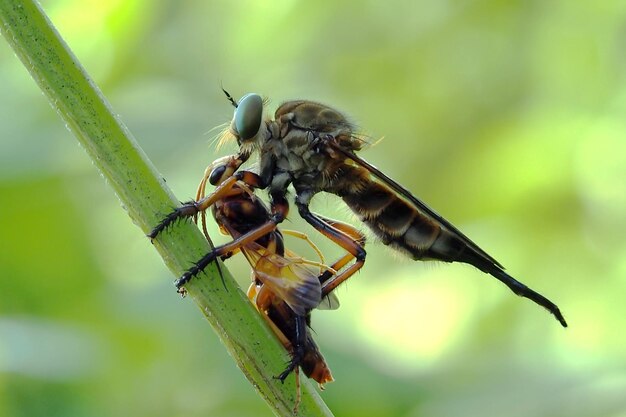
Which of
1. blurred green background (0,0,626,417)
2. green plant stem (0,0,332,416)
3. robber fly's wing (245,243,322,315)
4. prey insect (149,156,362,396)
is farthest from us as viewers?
blurred green background (0,0,626,417)

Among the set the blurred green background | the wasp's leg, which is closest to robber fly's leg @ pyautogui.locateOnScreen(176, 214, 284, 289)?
the wasp's leg

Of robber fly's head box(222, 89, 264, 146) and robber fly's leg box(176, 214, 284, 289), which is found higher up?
robber fly's head box(222, 89, 264, 146)

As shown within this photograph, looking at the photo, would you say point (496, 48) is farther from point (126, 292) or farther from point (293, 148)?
point (126, 292)

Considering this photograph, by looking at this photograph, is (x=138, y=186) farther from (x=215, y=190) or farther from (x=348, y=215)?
(x=348, y=215)

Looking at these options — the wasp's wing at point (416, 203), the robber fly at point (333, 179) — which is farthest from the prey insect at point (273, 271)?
the wasp's wing at point (416, 203)

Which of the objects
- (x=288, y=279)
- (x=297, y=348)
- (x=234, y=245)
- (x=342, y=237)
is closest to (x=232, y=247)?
(x=234, y=245)

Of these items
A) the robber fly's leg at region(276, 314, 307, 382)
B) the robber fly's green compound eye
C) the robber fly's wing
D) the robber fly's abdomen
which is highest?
the robber fly's green compound eye

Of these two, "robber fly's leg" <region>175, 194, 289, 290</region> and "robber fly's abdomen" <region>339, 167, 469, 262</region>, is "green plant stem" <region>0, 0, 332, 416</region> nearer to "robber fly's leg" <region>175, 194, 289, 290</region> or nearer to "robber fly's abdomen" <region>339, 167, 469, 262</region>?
"robber fly's leg" <region>175, 194, 289, 290</region>

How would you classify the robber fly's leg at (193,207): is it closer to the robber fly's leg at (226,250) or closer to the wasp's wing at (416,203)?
the robber fly's leg at (226,250)
